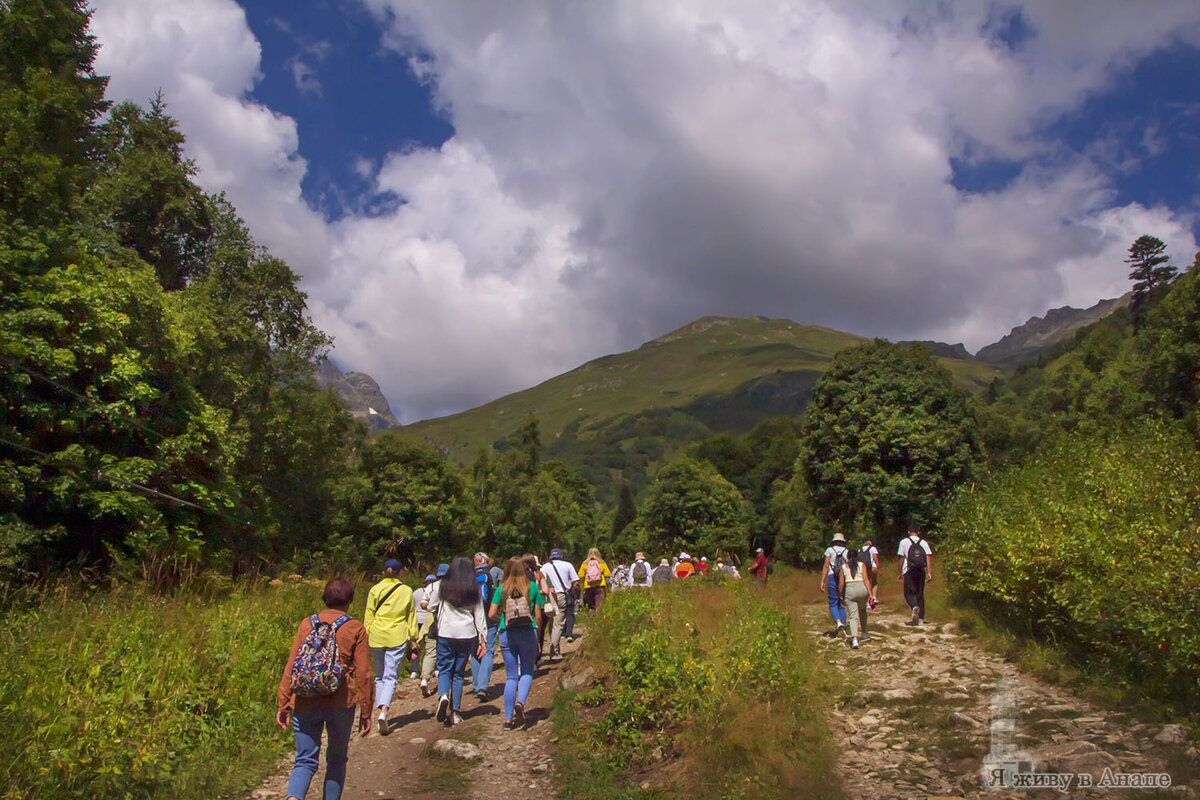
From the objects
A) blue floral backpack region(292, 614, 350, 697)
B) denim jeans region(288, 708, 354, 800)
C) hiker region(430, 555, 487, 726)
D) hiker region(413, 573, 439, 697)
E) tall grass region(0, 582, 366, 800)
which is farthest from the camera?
hiker region(413, 573, 439, 697)

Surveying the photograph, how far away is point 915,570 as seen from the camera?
13477 millimetres

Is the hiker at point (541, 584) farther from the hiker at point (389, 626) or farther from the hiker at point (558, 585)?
the hiker at point (389, 626)

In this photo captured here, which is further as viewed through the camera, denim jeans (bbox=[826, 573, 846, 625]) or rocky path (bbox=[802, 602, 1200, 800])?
denim jeans (bbox=[826, 573, 846, 625])

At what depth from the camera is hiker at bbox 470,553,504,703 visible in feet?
31.2

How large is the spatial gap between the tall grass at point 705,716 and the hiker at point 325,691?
216 cm

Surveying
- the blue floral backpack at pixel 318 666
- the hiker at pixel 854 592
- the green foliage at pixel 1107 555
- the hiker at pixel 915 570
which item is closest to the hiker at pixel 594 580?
the hiker at pixel 854 592

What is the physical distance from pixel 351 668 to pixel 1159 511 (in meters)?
9.13

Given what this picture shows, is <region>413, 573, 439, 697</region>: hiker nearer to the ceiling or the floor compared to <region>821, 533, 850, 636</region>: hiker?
nearer to the floor

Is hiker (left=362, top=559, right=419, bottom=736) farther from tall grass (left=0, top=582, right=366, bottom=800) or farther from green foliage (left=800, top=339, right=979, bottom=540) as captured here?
green foliage (left=800, top=339, right=979, bottom=540)

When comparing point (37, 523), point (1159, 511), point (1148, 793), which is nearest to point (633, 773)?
point (1148, 793)

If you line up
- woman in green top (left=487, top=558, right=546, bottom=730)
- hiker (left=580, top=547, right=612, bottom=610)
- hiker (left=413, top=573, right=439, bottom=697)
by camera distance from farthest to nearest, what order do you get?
hiker (left=580, top=547, right=612, bottom=610) → hiker (left=413, top=573, right=439, bottom=697) → woman in green top (left=487, top=558, right=546, bottom=730)

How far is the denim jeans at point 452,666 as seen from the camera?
8.68m

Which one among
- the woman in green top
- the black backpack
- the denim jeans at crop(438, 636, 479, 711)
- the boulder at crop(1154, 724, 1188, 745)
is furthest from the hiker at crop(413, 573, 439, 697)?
the black backpack

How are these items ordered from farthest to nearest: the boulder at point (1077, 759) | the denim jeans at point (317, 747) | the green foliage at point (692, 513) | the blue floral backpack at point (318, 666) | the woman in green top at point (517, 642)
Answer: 1. the green foliage at point (692, 513)
2. the woman in green top at point (517, 642)
3. the boulder at point (1077, 759)
4. the denim jeans at point (317, 747)
5. the blue floral backpack at point (318, 666)
